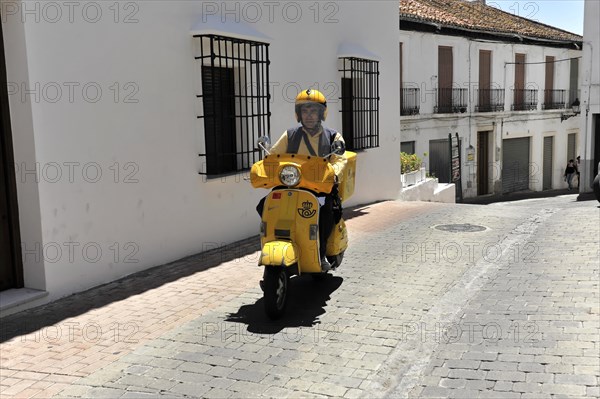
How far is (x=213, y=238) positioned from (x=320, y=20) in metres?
4.31

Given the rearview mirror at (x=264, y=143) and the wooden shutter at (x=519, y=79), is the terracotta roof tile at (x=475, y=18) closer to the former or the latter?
the wooden shutter at (x=519, y=79)

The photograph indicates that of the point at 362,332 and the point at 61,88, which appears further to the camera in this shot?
the point at 61,88

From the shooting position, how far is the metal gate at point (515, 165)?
79.8 ft

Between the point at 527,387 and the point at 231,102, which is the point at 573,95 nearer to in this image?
the point at 231,102

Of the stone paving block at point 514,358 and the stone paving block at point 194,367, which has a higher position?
the stone paving block at point 194,367

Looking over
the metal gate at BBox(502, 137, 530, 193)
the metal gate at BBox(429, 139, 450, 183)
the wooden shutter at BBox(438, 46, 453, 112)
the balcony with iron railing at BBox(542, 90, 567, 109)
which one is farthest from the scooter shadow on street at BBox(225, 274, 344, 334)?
the balcony with iron railing at BBox(542, 90, 567, 109)

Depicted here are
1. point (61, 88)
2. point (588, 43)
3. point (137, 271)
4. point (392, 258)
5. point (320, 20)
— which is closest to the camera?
point (61, 88)

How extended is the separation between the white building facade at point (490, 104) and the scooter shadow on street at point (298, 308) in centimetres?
1374

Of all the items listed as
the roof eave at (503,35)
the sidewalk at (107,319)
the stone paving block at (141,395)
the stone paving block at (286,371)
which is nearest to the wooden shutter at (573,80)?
the roof eave at (503,35)

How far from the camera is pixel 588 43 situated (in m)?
17.8

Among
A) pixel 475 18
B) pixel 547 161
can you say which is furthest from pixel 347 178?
pixel 547 161

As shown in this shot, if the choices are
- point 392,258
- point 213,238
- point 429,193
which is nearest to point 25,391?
point 213,238

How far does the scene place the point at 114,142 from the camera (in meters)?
6.28

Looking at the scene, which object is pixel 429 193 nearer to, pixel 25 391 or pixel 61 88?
pixel 61 88
